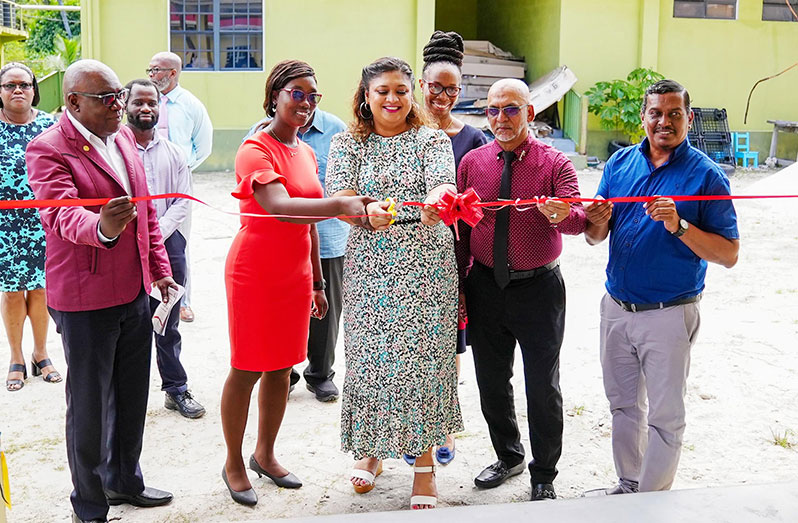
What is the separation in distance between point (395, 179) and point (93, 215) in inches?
50.2

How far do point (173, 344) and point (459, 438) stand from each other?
6.08 feet

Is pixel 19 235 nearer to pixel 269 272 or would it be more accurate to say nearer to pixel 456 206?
pixel 269 272

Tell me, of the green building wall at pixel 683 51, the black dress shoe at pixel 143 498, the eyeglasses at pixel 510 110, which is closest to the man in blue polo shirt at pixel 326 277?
the black dress shoe at pixel 143 498

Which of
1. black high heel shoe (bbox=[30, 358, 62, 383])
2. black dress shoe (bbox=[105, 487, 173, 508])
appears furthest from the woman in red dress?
black high heel shoe (bbox=[30, 358, 62, 383])

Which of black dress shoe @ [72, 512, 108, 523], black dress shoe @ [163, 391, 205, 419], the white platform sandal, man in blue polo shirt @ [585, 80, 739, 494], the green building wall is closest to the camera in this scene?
man in blue polo shirt @ [585, 80, 739, 494]

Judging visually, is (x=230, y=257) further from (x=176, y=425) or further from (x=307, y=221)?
(x=176, y=425)

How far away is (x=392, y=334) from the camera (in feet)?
12.0

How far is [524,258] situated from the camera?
3.75 metres

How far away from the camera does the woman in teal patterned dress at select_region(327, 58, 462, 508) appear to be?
3646mm

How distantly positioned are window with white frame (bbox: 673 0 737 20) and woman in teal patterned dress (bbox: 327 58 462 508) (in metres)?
15.7

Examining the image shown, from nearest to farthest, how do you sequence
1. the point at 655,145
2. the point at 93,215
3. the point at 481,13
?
the point at 93,215
the point at 655,145
the point at 481,13

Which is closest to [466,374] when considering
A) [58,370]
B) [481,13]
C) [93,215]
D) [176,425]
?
[176,425]

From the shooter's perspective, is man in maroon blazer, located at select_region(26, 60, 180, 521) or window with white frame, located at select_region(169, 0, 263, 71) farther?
window with white frame, located at select_region(169, 0, 263, 71)

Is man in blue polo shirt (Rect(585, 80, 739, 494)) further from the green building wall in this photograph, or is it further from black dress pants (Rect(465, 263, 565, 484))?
the green building wall
